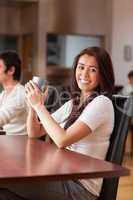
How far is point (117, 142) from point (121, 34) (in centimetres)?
632

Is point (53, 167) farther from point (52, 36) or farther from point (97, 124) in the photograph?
point (52, 36)

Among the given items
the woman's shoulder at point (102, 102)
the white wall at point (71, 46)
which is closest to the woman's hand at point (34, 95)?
the woman's shoulder at point (102, 102)

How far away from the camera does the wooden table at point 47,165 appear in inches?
50.3

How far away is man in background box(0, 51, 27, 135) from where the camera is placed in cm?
282

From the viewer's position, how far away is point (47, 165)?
1.41 meters

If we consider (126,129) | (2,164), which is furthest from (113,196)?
(2,164)

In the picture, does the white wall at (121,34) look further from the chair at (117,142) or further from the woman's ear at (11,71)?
the chair at (117,142)

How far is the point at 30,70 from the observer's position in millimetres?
7414

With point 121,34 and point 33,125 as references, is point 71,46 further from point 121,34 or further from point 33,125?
point 33,125

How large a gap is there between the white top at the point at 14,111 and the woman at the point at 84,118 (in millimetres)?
806

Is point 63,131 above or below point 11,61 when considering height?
below

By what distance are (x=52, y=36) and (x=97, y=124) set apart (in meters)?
5.77

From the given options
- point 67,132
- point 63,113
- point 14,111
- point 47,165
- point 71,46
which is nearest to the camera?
point 47,165

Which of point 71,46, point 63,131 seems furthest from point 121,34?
point 63,131
